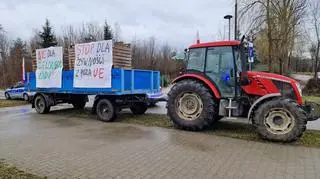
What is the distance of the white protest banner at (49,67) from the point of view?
43.9 ft

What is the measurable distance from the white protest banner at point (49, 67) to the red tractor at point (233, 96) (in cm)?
567

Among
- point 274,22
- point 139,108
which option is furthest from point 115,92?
point 274,22

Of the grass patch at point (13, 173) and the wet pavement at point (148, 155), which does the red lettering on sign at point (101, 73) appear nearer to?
the wet pavement at point (148, 155)

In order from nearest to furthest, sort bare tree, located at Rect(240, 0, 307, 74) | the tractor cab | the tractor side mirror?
the tractor side mirror < the tractor cab < bare tree, located at Rect(240, 0, 307, 74)

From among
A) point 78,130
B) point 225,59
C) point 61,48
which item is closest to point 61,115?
point 61,48

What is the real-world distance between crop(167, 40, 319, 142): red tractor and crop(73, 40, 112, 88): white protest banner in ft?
9.70

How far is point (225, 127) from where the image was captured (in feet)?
33.4

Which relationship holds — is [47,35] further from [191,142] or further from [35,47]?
[191,142]

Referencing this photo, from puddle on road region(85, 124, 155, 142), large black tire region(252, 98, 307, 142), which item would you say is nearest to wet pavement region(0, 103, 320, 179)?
puddle on road region(85, 124, 155, 142)

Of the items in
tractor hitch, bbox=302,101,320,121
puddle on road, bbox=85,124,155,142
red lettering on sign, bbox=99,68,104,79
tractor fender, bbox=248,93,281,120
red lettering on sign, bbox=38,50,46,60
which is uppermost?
red lettering on sign, bbox=38,50,46,60

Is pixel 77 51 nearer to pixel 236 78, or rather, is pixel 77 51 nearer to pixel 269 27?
pixel 236 78

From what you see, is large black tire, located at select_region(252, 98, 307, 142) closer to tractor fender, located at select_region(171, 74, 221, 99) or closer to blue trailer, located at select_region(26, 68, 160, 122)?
tractor fender, located at select_region(171, 74, 221, 99)

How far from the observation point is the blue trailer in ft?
37.6

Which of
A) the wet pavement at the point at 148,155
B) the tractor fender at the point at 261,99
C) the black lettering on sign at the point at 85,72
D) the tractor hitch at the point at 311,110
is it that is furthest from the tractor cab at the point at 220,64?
the black lettering on sign at the point at 85,72
